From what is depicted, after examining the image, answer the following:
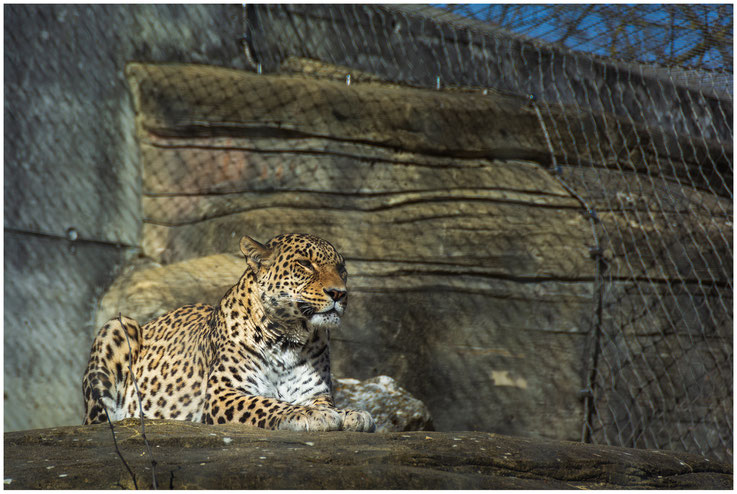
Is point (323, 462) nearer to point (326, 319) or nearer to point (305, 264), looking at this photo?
point (326, 319)

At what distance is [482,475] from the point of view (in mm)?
2867

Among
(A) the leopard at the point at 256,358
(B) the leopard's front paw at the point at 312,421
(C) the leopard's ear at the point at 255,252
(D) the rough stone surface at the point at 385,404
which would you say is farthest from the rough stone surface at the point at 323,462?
(D) the rough stone surface at the point at 385,404

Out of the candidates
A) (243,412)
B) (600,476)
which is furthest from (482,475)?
(243,412)

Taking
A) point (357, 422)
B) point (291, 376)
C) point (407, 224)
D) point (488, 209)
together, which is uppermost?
point (488, 209)

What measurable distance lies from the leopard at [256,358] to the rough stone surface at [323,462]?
1.37ft

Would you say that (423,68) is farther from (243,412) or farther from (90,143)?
(243,412)

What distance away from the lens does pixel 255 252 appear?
4180mm

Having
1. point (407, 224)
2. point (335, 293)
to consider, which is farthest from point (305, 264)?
point (407, 224)

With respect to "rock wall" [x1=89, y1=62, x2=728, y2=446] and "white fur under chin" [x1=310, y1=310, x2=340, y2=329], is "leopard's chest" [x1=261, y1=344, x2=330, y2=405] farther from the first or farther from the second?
"rock wall" [x1=89, y1=62, x2=728, y2=446]

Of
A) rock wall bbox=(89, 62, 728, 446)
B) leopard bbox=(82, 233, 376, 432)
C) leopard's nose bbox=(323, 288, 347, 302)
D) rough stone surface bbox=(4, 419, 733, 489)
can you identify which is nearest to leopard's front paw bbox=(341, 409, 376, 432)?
leopard bbox=(82, 233, 376, 432)

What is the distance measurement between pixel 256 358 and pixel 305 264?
0.55m

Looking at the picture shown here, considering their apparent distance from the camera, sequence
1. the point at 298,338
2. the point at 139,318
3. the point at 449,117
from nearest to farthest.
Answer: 1. the point at 298,338
2. the point at 139,318
3. the point at 449,117

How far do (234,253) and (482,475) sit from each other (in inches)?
135

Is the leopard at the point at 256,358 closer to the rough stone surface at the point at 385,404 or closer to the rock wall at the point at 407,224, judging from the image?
the rough stone surface at the point at 385,404
